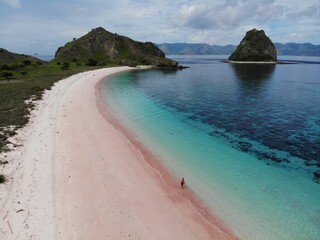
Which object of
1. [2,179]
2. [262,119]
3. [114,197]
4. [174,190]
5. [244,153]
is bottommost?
[262,119]

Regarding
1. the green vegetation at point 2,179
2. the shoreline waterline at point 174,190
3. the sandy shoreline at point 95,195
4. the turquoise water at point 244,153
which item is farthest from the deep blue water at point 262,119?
the green vegetation at point 2,179

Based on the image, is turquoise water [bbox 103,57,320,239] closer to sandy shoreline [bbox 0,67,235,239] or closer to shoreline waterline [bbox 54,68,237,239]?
sandy shoreline [bbox 0,67,235,239]

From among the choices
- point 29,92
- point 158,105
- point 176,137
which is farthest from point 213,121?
point 29,92

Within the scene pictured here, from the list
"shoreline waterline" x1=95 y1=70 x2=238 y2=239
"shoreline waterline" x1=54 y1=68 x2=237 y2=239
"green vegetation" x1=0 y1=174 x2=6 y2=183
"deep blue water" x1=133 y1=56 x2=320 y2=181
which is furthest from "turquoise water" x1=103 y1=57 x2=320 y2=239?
"green vegetation" x1=0 y1=174 x2=6 y2=183

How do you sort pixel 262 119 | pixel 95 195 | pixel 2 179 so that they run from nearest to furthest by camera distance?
pixel 2 179 < pixel 95 195 < pixel 262 119

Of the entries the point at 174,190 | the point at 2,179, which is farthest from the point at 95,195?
the point at 2,179

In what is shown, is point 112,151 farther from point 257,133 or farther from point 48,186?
point 257,133

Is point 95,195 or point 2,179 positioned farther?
point 95,195

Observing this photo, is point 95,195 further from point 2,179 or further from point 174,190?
point 2,179
